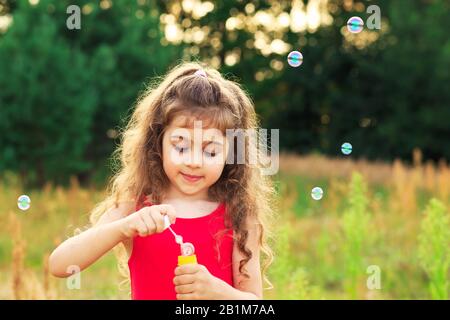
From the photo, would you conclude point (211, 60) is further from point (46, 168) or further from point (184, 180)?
point (184, 180)

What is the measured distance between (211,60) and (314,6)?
5285 millimetres

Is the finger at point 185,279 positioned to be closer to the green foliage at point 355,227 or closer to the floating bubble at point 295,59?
the floating bubble at point 295,59

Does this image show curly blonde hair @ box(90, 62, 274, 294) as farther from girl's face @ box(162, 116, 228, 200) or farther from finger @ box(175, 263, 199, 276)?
finger @ box(175, 263, 199, 276)

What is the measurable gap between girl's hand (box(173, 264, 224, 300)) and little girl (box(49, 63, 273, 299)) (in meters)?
0.02

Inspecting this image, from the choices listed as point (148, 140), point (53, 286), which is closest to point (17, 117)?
point (53, 286)

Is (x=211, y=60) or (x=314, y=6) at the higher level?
(x=314, y=6)

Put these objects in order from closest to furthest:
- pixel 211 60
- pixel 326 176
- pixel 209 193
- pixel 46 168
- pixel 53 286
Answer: pixel 209 193, pixel 53 286, pixel 46 168, pixel 326 176, pixel 211 60

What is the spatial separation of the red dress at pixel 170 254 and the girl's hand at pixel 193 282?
0.22 meters

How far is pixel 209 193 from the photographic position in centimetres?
225

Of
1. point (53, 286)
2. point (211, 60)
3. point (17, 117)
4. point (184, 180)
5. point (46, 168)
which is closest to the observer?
point (184, 180)

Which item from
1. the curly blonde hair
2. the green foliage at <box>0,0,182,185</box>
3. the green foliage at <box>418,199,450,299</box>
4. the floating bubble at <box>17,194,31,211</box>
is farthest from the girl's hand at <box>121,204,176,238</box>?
the green foliage at <box>0,0,182,185</box>

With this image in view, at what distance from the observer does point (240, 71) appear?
2370cm

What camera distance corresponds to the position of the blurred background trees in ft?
33.7
